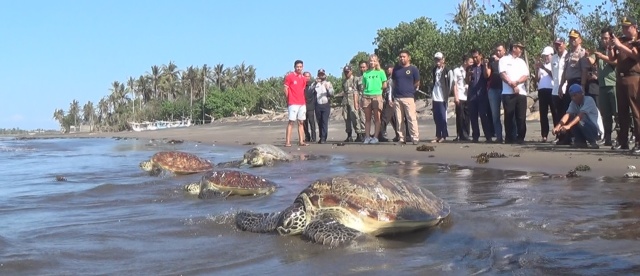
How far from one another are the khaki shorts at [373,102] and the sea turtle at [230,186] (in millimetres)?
5983

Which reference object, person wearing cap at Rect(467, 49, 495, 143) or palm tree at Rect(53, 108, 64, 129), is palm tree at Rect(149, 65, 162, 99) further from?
person wearing cap at Rect(467, 49, 495, 143)

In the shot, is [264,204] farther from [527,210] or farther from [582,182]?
[582,182]

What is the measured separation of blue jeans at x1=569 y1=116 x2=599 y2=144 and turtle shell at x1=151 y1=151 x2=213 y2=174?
5.26 meters

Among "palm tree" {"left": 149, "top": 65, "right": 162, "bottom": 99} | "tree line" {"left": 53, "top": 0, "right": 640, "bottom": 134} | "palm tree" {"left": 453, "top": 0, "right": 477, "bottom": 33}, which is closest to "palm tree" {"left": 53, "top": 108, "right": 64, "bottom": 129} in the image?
"tree line" {"left": 53, "top": 0, "right": 640, "bottom": 134}

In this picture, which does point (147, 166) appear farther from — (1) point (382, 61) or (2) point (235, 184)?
(1) point (382, 61)

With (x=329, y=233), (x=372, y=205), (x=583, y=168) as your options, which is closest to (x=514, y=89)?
(x=583, y=168)

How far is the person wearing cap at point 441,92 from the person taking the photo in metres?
11.9

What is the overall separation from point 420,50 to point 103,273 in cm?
4741

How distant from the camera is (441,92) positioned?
469 inches

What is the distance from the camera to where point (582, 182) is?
6137 mm

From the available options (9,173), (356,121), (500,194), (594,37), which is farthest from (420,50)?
(500,194)

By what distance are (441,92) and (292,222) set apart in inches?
320

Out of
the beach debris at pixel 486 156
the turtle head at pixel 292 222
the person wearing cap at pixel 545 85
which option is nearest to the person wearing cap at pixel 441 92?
the person wearing cap at pixel 545 85

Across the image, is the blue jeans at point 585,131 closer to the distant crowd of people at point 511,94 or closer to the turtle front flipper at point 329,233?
the distant crowd of people at point 511,94
